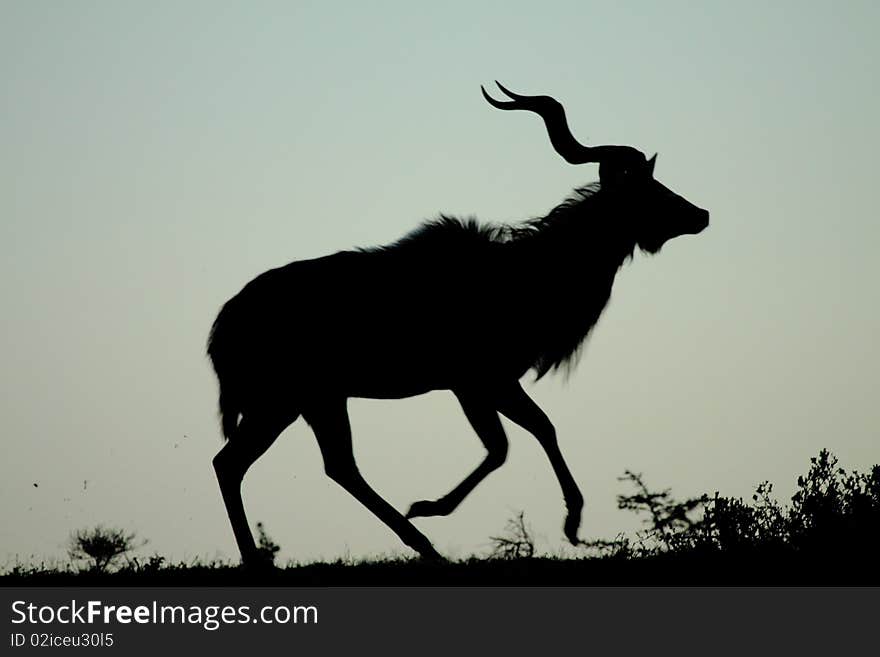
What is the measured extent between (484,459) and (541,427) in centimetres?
A: 50

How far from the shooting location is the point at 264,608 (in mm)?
8430

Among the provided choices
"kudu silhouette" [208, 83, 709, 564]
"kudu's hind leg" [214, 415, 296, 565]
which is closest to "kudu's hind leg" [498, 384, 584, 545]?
"kudu silhouette" [208, 83, 709, 564]

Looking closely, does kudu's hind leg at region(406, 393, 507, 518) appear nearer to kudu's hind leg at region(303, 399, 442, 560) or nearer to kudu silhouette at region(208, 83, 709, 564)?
kudu silhouette at region(208, 83, 709, 564)

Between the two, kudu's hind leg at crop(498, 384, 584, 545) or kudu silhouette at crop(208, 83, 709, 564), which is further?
kudu silhouette at crop(208, 83, 709, 564)

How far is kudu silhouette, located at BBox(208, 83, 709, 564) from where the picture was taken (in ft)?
38.9

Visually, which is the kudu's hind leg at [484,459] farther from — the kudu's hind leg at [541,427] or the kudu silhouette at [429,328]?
the kudu's hind leg at [541,427]

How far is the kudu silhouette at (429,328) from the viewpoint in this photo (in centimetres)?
1187

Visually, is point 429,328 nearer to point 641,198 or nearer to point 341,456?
point 341,456

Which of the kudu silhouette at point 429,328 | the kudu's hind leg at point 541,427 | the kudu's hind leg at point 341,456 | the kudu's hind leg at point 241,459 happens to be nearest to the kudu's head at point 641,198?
the kudu silhouette at point 429,328

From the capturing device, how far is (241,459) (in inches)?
467

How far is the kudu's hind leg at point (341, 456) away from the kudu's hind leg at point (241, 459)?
343 millimetres

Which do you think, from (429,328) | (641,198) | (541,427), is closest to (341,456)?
(429,328)

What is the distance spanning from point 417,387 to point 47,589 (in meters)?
3.86

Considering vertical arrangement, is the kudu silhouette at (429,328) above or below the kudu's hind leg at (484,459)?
above
